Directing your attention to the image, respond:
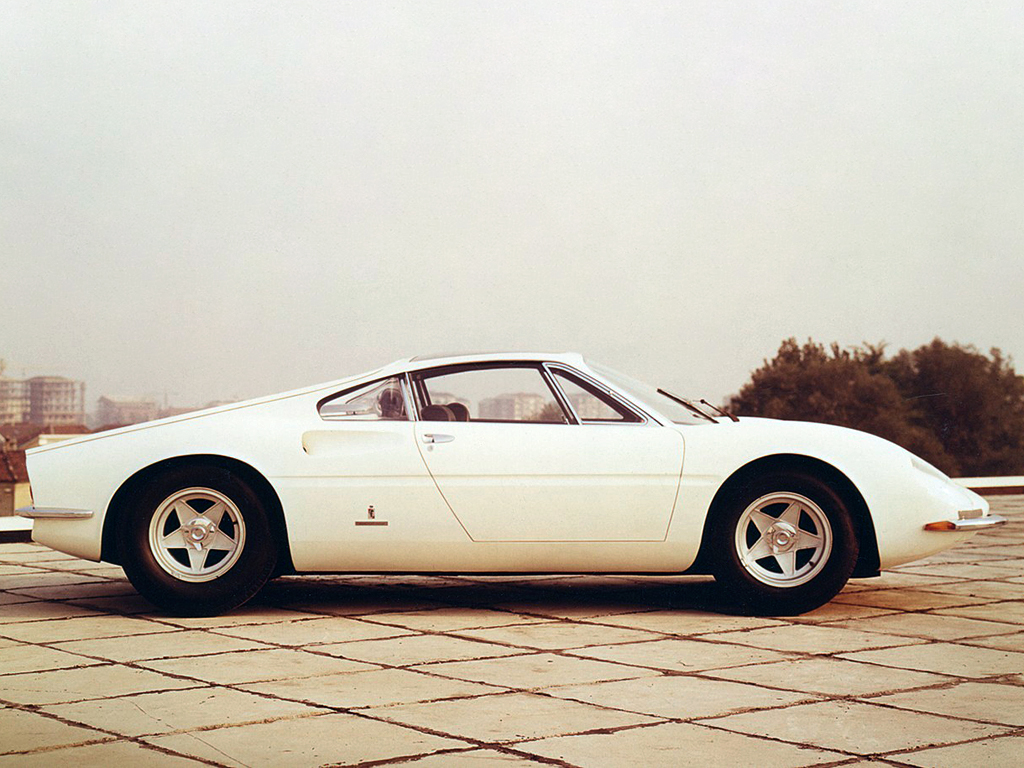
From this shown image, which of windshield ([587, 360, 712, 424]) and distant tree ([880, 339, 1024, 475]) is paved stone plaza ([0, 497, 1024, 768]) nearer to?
windshield ([587, 360, 712, 424])

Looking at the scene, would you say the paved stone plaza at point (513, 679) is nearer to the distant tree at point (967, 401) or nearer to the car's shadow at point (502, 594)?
the car's shadow at point (502, 594)

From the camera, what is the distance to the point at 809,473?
5719 mm

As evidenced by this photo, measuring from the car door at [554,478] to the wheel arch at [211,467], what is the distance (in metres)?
0.75

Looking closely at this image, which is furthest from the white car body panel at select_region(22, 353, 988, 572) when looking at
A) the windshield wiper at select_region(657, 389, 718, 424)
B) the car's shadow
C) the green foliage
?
the green foliage

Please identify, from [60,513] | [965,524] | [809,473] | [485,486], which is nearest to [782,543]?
[809,473]

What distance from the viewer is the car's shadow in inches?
238

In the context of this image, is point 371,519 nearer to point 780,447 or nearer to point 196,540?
point 196,540

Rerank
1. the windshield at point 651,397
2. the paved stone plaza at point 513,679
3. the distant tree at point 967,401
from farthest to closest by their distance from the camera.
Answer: the distant tree at point 967,401, the windshield at point 651,397, the paved stone plaza at point 513,679

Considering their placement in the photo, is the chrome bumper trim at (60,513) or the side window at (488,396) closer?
the chrome bumper trim at (60,513)

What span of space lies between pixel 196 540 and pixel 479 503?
132 cm

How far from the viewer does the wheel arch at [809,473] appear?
18.6 feet

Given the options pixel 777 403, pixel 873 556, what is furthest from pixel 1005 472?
pixel 873 556

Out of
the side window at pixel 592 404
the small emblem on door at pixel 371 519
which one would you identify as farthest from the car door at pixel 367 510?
the side window at pixel 592 404

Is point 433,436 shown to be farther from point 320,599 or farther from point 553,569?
point 320,599
